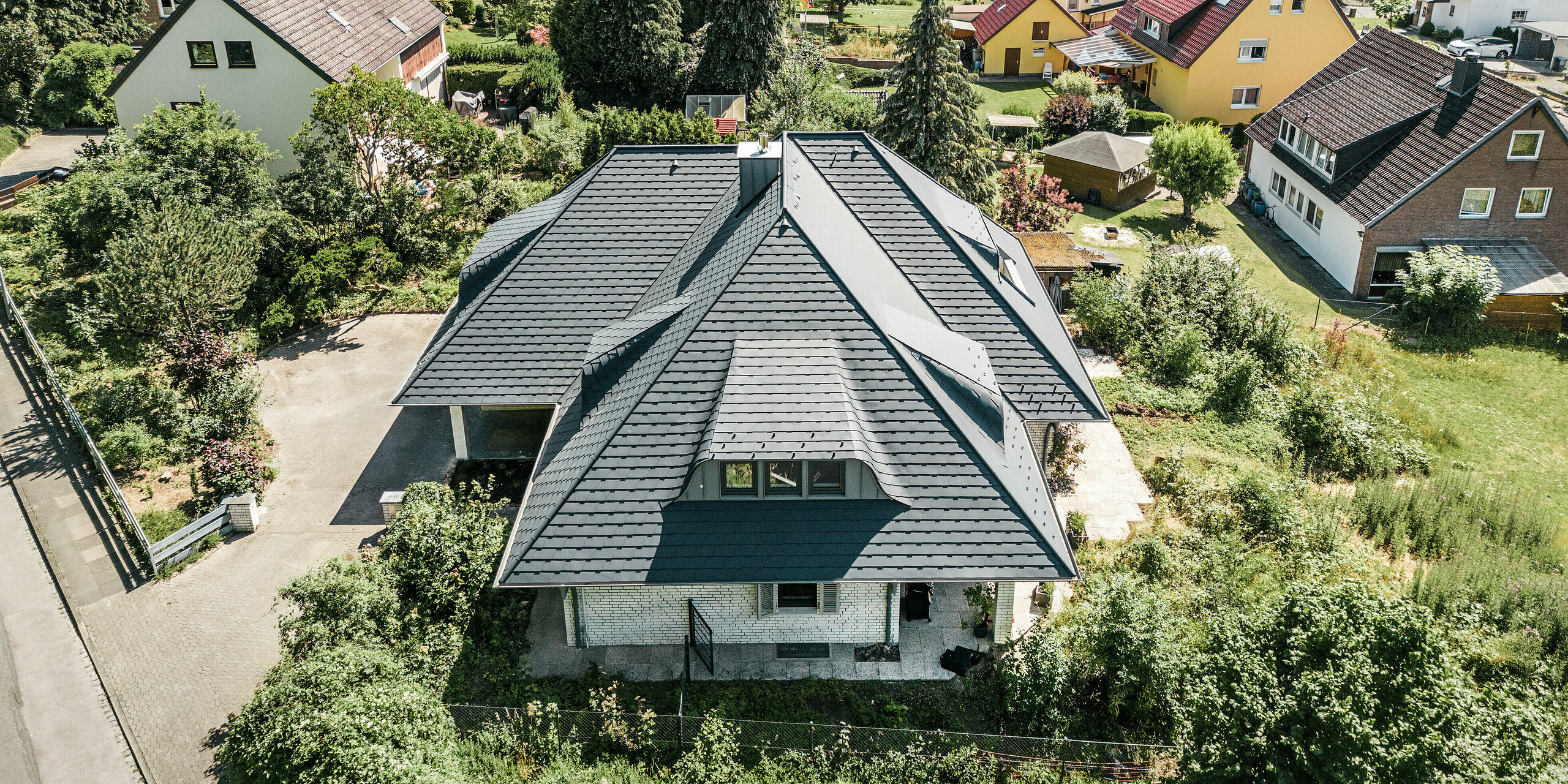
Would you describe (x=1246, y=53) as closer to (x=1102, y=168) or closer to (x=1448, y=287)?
(x=1102, y=168)

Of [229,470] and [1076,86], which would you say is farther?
[1076,86]

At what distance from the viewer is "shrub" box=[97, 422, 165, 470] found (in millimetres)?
27781

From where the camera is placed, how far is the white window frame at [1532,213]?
1575 inches

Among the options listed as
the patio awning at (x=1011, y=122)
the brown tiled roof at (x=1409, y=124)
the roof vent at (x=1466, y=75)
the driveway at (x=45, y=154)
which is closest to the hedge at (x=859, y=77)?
the patio awning at (x=1011, y=122)

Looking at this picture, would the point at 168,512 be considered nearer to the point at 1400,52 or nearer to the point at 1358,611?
the point at 1358,611

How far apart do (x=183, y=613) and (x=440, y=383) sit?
7.35 metres

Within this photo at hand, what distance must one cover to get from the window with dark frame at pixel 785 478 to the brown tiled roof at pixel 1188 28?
151 feet

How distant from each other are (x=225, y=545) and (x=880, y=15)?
75.2 meters

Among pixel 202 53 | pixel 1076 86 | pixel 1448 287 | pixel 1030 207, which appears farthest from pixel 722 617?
pixel 1076 86

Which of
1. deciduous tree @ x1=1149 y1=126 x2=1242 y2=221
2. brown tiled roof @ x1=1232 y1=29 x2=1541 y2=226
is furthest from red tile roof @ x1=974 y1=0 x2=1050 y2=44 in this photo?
brown tiled roof @ x1=1232 y1=29 x2=1541 y2=226

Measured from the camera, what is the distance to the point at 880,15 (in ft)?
292

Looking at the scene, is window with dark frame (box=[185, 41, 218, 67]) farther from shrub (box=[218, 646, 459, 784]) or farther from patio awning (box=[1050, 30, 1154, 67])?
patio awning (box=[1050, 30, 1154, 67])

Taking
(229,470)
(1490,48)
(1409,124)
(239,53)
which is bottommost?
(229,470)

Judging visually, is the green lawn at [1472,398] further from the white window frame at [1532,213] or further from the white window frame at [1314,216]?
the white window frame at [1532,213]
